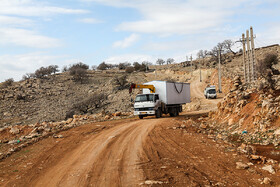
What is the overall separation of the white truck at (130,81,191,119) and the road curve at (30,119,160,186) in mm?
11079

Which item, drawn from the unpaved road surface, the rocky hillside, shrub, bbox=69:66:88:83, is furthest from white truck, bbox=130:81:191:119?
shrub, bbox=69:66:88:83

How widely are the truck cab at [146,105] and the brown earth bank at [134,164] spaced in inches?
401

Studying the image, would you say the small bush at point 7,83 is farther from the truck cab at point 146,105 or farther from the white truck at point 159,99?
the truck cab at point 146,105

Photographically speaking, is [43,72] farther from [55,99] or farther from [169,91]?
[169,91]

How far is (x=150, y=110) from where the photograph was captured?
74.5 feet

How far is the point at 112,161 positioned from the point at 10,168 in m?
3.69

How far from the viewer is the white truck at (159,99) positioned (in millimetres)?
22877

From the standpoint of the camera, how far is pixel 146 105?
22.8 meters

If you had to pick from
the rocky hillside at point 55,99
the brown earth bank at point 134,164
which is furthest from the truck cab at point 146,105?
the rocky hillside at point 55,99

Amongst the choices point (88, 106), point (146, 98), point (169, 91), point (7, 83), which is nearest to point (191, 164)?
point (146, 98)

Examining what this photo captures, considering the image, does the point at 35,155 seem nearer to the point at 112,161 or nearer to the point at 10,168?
the point at 10,168

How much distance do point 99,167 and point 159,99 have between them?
17347mm

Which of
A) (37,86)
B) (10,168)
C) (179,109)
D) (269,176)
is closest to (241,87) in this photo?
(179,109)

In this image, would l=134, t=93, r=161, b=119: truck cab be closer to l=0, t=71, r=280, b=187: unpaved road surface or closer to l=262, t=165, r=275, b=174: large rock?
l=0, t=71, r=280, b=187: unpaved road surface
